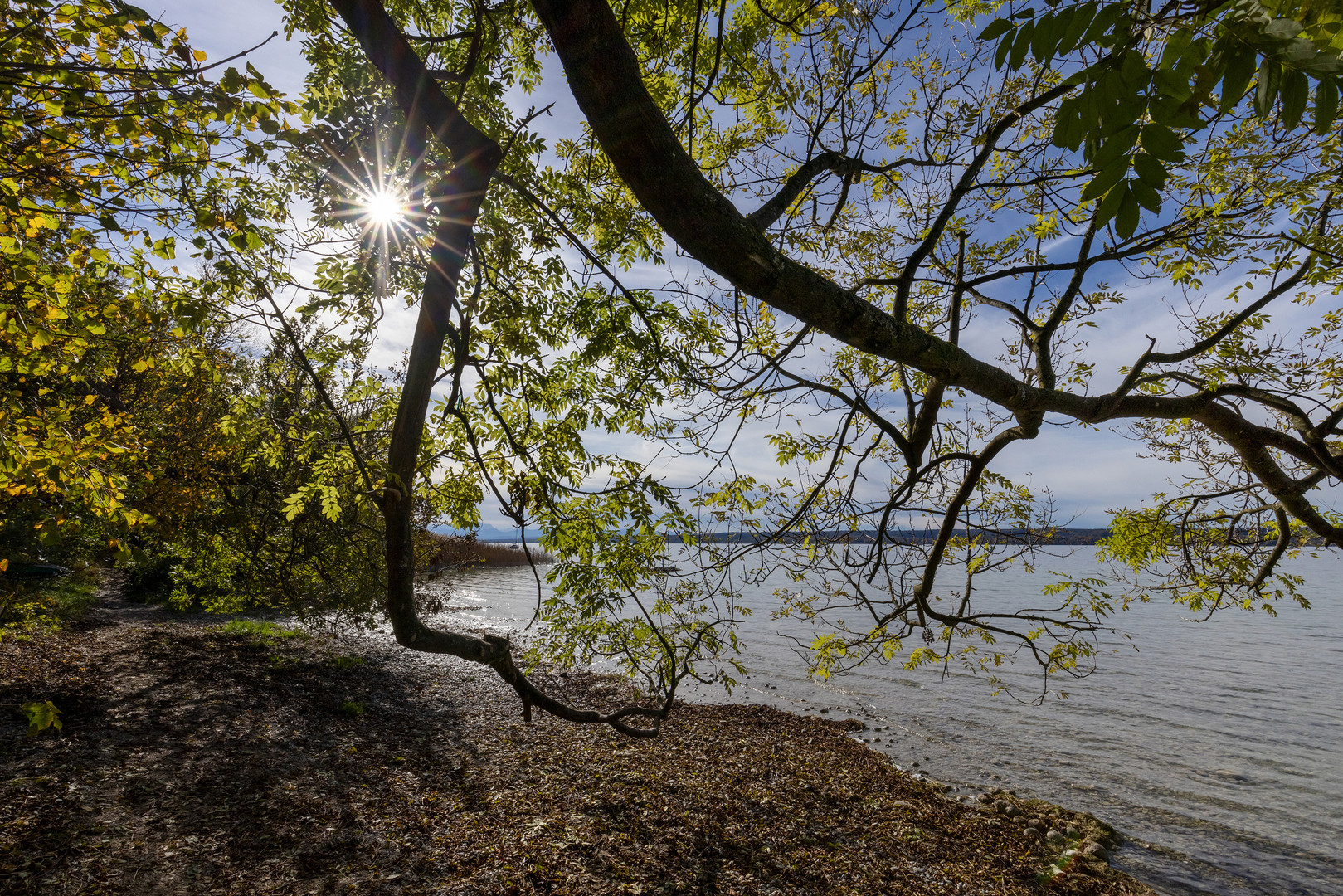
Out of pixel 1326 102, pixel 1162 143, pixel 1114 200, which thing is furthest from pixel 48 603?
pixel 1326 102

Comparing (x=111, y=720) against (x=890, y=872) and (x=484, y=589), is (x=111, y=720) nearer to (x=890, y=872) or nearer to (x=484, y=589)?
(x=890, y=872)

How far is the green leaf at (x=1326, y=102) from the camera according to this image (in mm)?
1116

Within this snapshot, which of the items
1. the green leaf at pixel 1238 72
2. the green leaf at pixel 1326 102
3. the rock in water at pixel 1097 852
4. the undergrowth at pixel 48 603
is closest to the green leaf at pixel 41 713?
the green leaf at pixel 1238 72

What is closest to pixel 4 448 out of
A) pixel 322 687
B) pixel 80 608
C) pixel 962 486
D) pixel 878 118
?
pixel 878 118

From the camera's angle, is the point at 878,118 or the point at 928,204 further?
the point at 928,204

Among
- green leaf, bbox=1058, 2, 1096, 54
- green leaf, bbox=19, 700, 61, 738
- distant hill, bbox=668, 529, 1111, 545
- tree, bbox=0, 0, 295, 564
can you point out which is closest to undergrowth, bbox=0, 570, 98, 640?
tree, bbox=0, 0, 295, 564

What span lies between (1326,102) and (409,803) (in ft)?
29.1

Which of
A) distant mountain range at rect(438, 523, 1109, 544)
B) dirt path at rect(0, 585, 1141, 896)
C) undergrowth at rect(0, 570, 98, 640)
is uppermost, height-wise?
distant mountain range at rect(438, 523, 1109, 544)

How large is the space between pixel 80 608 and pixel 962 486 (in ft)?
66.8

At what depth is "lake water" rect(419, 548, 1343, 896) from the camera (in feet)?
26.1

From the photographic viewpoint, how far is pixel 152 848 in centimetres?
484

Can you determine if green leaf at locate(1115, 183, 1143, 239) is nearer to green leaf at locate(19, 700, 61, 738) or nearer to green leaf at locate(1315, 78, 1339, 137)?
green leaf at locate(1315, 78, 1339, 137)

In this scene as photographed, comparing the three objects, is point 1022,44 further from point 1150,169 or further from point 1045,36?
point 1150,169

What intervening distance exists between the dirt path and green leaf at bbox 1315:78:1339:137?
21.6ft
